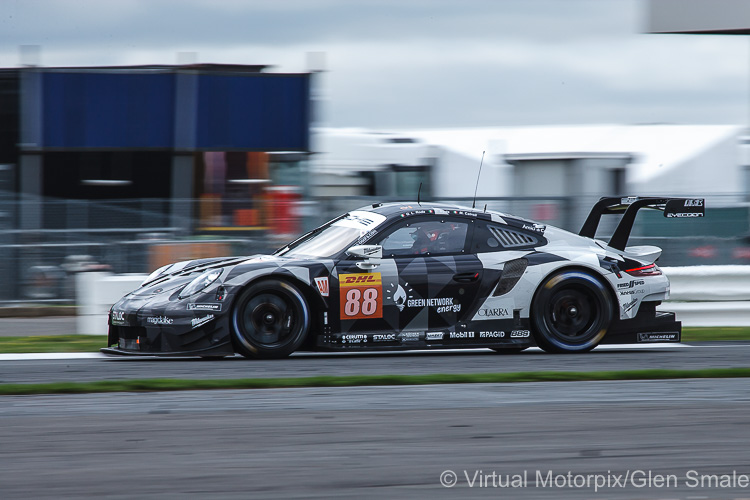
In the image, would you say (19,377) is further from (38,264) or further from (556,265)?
(38,264)

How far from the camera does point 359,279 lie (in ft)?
27.4

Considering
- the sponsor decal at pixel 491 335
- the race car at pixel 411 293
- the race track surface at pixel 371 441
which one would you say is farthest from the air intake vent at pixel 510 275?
the race track surface at pixel 371 441

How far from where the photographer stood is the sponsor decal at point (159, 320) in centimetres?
798

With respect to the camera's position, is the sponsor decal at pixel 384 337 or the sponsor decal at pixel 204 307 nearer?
the sponsor decal at pixel 204 307

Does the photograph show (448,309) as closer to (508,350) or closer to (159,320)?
(508,350)

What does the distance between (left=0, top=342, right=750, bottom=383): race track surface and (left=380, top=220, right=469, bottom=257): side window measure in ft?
2.87

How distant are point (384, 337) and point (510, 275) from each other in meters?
1.20

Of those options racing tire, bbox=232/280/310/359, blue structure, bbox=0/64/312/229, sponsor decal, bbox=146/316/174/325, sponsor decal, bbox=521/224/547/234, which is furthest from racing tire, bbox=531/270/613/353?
blue structure, bbox=0/64/312/229

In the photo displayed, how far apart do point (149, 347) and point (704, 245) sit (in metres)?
8.81

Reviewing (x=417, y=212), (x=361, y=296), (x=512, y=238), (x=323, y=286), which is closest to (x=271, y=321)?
(x=323, y=286)

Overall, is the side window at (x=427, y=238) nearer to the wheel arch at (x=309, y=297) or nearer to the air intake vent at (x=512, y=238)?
the air intake vent at (x=512, y=238)

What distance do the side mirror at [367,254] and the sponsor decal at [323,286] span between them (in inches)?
11.9

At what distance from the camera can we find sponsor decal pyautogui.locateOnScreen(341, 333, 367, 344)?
8297mm

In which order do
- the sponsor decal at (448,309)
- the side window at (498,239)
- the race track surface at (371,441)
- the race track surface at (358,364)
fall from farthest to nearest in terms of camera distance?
1. the side window at (498,239)
2. the sponsor decal at (448,309)
3. the race track surface at (358,364)
4. the race track surface at (371,441)
